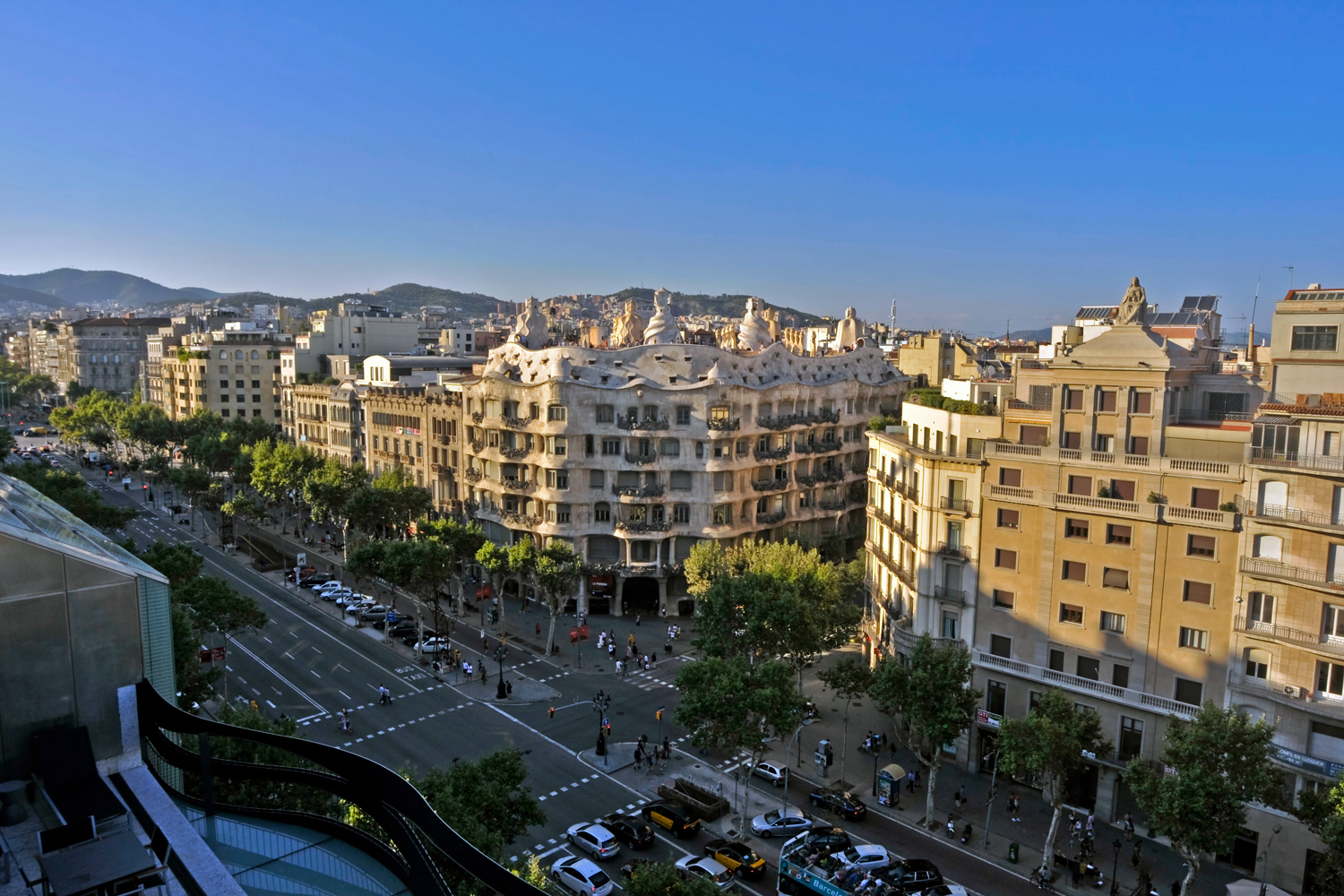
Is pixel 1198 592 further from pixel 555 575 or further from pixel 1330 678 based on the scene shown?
pixel 555 575

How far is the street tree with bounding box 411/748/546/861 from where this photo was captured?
2920 cm

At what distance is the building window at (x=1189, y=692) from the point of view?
43875 millimetres

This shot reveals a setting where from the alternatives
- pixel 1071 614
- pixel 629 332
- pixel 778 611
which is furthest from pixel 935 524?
pixel 629 332

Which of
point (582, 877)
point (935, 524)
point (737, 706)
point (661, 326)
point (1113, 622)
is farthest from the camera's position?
point (661, 326)

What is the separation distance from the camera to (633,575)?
7862 cm

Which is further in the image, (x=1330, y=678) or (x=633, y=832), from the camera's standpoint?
(x=633, y=832)

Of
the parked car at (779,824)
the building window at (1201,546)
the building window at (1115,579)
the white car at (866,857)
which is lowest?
the parked car at (779,824)

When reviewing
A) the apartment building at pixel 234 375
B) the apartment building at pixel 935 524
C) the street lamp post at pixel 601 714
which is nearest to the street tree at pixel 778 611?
the apartment building at pixel 935 524

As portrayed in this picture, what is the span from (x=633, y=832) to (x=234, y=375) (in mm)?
130692

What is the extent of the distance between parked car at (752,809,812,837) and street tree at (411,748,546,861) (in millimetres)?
13285

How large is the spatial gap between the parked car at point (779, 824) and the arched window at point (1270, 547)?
2407cm

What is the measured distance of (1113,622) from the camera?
46625mm

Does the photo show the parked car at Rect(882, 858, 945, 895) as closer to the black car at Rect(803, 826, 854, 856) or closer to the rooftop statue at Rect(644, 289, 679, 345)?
the black car at Rect(803, 826, 854, 856)

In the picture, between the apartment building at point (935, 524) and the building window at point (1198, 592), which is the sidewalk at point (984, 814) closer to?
the apartment building at point (935, 524)
